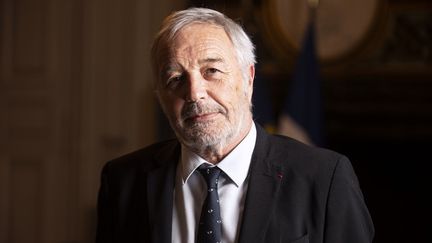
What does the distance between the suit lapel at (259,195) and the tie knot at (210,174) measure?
0.26 feet

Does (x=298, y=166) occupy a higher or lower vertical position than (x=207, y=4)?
lower

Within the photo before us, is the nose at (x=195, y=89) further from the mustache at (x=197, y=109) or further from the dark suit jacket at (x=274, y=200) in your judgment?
the dark suit jacket at (x=274, y=200)

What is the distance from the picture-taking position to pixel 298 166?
1.37 m

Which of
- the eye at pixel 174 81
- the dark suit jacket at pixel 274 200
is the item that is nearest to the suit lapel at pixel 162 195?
the dark suit jacket at pixel 274 200

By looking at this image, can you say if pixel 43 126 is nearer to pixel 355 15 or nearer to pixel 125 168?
pixel 355 15

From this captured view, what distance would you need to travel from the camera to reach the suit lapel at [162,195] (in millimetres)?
1361

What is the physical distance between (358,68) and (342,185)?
88.0 inches

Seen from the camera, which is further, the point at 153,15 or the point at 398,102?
the point at 153,15

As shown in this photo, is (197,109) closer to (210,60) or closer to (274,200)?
(210,60)

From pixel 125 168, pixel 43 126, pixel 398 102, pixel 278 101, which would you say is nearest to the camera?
pixel 125 168

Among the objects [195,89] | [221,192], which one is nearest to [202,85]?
[195,89]

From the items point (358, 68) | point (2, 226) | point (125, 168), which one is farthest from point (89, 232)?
point (125, 168)

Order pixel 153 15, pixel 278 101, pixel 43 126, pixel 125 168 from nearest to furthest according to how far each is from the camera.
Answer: pixel 125 168, pixel 278 101, pixel 153 15, pixel 43 126

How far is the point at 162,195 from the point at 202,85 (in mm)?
287
